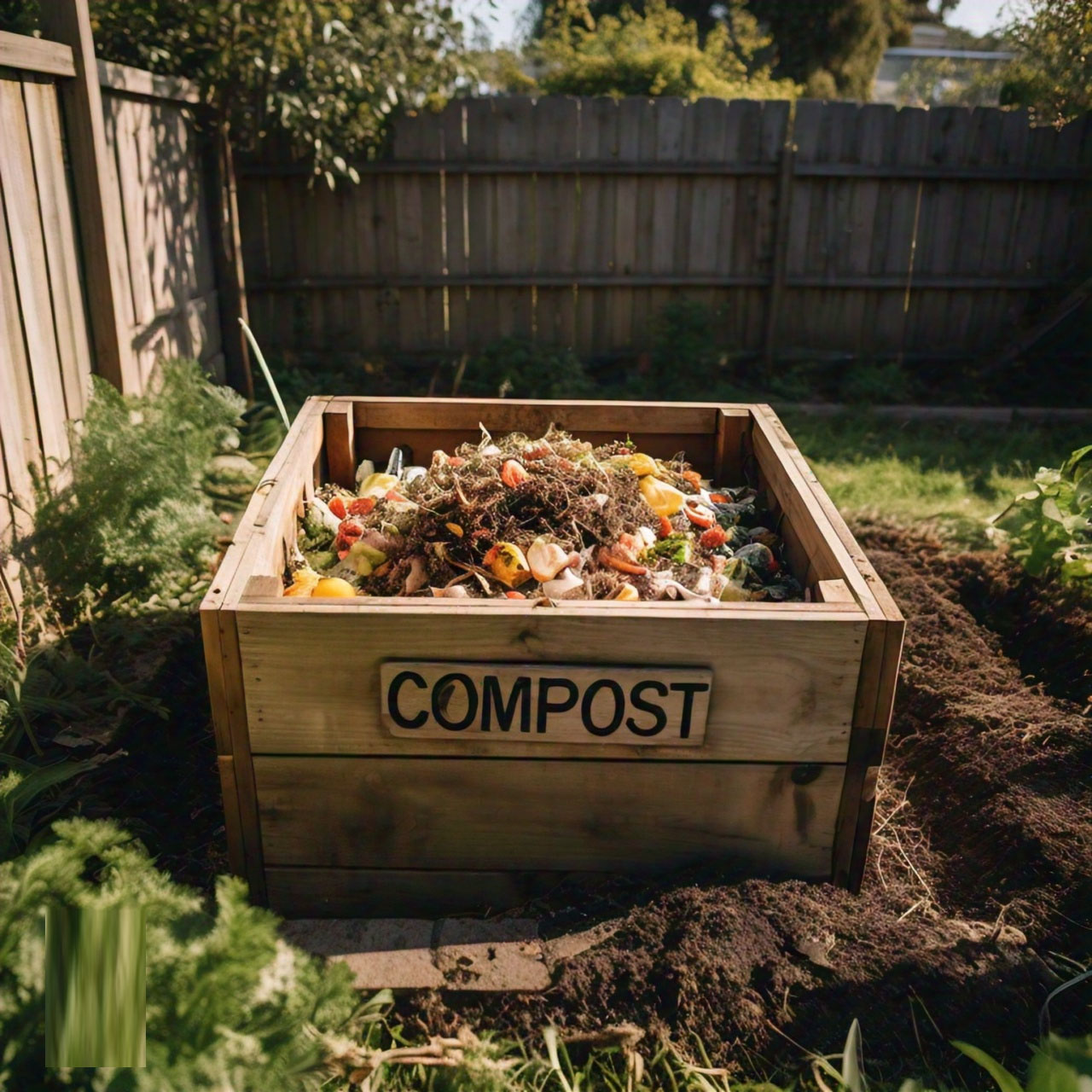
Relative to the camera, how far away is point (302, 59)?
605 centimetres

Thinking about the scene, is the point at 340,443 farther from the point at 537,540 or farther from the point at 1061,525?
the point at 1061,525

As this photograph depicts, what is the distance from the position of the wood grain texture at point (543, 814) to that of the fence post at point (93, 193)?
290cm

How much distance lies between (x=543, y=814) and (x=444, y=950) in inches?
13.6

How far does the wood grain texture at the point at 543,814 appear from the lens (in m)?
2.20

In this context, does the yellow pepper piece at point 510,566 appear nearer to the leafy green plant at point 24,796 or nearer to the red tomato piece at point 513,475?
the red tomato piece at point 513,475

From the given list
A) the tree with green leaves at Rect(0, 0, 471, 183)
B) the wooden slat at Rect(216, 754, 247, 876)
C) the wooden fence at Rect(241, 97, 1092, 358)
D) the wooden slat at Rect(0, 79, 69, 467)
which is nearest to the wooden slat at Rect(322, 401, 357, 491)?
the wooden slat at Rect(0, 79, 69, 467)

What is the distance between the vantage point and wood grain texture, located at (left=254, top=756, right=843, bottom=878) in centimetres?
220

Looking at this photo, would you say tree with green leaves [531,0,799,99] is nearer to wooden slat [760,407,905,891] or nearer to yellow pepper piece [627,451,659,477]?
yellow pepper piece [627,451,659,477]

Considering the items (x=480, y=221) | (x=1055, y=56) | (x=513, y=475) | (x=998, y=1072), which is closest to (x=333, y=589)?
(x=513, y=475)

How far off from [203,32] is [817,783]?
5.42m

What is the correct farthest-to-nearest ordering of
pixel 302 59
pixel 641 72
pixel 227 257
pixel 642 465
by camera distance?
pixel 641 72 < pixel 227 257 < pixel 302 59 < pixel 642 465

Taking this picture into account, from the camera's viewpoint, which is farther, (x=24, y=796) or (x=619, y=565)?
(x=619, y=565)

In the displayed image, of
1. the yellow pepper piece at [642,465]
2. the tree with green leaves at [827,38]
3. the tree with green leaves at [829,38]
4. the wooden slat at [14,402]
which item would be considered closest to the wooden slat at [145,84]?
the wooden slat at [14,402]

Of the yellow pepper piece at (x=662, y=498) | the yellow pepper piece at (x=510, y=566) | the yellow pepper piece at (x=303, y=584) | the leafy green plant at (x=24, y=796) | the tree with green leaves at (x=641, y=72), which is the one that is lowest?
the leafy green plant at (x=24, y=796)
